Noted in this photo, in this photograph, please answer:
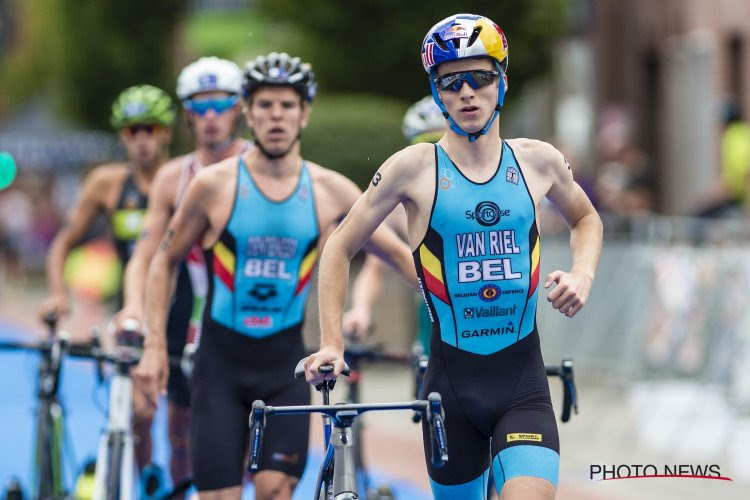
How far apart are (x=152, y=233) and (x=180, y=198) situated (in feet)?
0.75

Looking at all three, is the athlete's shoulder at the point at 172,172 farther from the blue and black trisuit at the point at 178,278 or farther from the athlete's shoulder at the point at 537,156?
the athlete's shoulder at the point at 537,156

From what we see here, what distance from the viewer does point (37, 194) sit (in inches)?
2009

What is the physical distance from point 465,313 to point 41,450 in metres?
3.87

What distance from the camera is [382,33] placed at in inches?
977

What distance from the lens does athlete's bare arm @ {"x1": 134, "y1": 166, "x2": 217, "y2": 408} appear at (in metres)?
7.71

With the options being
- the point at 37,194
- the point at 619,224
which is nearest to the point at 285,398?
the point at 619,224

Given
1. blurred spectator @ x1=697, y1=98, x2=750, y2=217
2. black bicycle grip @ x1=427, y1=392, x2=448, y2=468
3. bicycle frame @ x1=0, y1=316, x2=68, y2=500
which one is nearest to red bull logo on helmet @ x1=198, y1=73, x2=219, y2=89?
bicycle frame @ x1=0, y1=316, x2=68, y2=500

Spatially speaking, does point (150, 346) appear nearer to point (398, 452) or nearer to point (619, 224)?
point (398, 452)

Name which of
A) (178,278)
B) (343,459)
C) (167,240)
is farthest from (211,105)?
(343,459)

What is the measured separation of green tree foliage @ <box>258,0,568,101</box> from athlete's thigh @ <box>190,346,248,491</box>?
16.7 m

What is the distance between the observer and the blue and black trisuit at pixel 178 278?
941 centimetres

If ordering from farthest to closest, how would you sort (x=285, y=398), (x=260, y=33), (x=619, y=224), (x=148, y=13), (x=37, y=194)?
1. (x=37, y=194)
2. (x=148, y=13)
3. (x=260, y=33)
4. (x=619, y=224)
5. (x=285, y=398)

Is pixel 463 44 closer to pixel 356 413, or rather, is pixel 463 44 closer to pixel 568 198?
pixel 568 198

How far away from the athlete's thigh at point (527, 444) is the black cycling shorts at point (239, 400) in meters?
1.46
